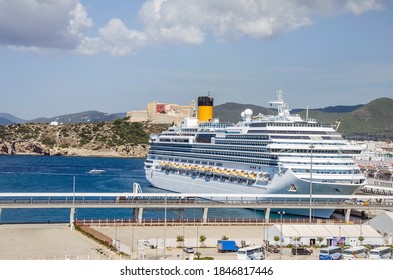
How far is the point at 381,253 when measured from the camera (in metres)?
33.9

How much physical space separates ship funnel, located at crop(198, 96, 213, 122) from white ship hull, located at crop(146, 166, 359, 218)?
903cm

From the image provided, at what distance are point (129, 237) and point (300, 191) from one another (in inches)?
821

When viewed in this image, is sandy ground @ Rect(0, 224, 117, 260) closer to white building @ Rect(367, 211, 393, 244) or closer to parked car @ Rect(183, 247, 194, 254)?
parked car @ Rect(183, 247, 194, 254)

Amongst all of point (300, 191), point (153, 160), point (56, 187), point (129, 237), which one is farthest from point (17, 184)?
point (129, 237)

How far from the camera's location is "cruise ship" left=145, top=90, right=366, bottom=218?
58094 millimetres

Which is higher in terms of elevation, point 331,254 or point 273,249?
point 331,254

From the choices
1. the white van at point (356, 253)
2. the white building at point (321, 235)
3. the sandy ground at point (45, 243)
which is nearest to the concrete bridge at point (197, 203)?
the sandy ground at point (45, 243)

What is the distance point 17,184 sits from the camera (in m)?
90.9

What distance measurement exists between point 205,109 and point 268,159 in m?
26.9

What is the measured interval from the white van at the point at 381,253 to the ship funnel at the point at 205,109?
52971 mm

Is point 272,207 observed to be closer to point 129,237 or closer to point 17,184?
point 129,237

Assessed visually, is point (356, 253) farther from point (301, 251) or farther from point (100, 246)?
point (100, 246)

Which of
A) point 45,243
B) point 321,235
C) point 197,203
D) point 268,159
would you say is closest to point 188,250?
point 45,243
